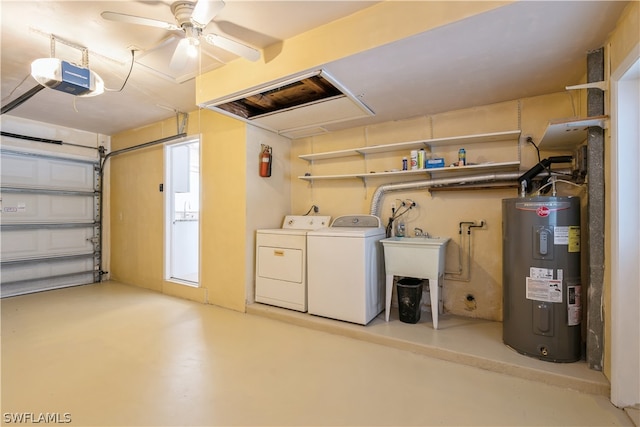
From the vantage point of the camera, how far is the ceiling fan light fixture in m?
2.24

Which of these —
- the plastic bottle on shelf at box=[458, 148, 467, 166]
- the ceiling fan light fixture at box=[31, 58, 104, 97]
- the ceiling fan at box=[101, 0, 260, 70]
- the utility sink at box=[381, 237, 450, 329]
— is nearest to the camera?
the ceiling fan at box=[101, 0, 260, 70]

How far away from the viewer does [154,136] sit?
4.52 metres

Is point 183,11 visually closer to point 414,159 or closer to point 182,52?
point 182,52

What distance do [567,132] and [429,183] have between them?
1.24m

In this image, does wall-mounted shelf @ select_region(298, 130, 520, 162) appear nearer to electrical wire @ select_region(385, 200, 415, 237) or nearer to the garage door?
electrical wire @ select_region(385, 200, 415, 237)

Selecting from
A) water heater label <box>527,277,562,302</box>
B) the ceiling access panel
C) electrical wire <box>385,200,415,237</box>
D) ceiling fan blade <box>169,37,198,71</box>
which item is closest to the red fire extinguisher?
the ceiling access panel

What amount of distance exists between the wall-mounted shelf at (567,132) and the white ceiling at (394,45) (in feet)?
1.68

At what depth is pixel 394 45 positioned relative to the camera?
193 centimetres

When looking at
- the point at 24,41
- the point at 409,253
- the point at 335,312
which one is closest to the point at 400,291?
the point at 409,253

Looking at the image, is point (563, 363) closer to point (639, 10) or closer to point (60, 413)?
point (639, 10)

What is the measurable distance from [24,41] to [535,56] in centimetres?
397

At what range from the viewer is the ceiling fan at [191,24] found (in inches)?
66.3

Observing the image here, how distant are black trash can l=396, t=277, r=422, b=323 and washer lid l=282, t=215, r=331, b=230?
4.10ft

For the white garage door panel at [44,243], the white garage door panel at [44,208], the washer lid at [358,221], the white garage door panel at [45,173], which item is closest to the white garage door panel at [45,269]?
the white garage door panel at [44,243]
